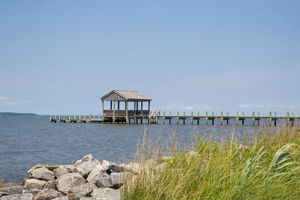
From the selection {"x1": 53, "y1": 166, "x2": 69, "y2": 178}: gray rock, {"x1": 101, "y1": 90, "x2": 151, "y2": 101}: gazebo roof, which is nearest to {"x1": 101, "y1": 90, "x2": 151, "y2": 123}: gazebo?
{"x1": 101, "y1": 90, "x2": 151, "y2": 101}: gazebo roof

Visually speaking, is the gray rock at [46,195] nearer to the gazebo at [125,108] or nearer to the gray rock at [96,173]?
the gray rock at [96,173]

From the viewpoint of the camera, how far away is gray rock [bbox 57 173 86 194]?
26.0ft

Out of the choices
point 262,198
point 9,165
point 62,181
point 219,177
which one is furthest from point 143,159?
point 9,165

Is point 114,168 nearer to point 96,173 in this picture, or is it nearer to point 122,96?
point 96,173

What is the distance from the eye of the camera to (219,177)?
16.3 ft

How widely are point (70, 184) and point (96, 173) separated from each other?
0.67 metres

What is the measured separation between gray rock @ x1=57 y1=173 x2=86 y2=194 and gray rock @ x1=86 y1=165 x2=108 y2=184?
22cm

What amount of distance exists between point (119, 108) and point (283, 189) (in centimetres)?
4203

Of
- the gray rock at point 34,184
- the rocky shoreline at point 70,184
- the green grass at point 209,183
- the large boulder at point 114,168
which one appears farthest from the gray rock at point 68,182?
the green grass at point 209,183

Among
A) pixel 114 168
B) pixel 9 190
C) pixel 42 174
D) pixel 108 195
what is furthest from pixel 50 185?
pixel 108 195

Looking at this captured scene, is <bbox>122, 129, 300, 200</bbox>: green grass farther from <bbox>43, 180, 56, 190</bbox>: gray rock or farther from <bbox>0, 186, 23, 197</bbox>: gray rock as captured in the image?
<bbox>43, 180, 56, 190</bbox>: gray rock

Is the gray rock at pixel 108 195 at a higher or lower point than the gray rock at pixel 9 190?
higher

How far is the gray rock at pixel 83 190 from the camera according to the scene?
7516 millimetres

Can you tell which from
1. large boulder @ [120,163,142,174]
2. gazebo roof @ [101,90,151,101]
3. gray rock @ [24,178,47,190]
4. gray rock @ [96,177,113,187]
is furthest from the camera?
gazebo roof @ [101,90,151,101]
